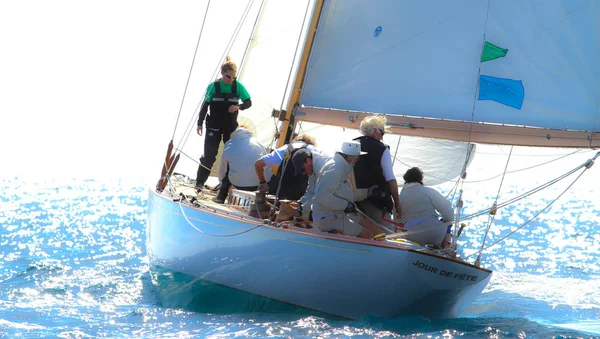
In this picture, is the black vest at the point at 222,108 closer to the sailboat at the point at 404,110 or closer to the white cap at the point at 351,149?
the sailboat at the point at 404,110

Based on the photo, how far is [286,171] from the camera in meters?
10.2

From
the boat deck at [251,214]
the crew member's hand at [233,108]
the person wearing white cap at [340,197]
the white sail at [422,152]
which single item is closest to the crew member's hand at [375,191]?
the person wearing white cap at [340,197]

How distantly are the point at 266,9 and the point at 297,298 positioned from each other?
6.52m

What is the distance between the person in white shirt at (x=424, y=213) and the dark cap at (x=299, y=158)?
124 centimetres

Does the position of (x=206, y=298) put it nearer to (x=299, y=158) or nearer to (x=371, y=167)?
(x=299, y=158)

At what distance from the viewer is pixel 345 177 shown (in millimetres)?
8914

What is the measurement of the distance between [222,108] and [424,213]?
3.87m

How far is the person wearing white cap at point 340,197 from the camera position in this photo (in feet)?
29.0

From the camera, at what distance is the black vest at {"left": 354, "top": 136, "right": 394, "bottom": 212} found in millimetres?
9156

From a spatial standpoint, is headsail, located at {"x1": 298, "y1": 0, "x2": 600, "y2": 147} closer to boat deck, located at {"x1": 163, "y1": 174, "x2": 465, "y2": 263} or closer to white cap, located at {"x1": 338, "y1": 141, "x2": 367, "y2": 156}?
boat deck, located at {"x1": 163, "y1": 174, "x2": 465, "y2": 263}

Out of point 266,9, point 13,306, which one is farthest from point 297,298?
point 266,9

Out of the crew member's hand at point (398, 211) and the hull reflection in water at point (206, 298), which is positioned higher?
the crew member's hand at point (398, 211)

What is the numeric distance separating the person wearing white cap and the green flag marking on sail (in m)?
1.97

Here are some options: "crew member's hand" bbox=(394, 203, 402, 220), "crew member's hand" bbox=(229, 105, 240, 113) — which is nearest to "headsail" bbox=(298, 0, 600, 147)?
"crew member's hand" bbox=(229, 105, 240, 113)
